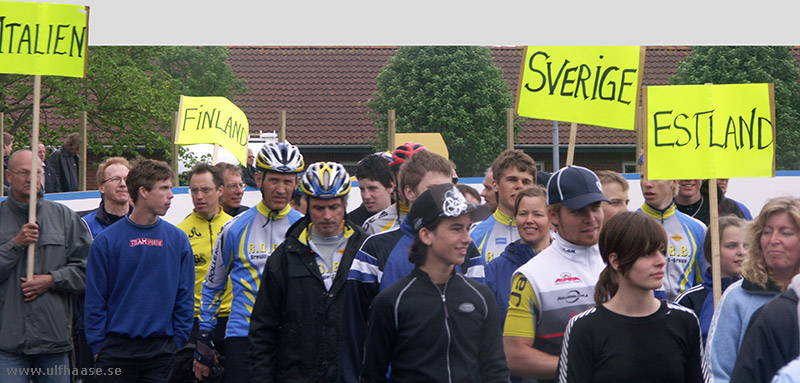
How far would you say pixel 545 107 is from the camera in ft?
26.0

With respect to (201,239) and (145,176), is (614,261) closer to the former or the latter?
(145,176)

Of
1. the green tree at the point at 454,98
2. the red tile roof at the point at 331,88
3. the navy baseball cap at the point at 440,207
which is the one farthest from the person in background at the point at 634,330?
the red tile roof at the point at 331,88

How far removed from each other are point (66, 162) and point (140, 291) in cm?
887

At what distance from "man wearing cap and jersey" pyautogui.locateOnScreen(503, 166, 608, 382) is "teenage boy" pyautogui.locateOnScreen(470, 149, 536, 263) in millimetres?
1789

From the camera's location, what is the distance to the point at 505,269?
5.50 m

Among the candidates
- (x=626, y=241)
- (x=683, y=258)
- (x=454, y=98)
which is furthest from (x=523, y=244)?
(x=454, y=98)

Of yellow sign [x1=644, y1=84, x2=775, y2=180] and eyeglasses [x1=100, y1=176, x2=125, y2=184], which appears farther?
eyeglasses [x1=100, y1=176, x2=125, y2=184]

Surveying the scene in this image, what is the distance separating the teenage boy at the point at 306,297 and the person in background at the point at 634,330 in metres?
1.70

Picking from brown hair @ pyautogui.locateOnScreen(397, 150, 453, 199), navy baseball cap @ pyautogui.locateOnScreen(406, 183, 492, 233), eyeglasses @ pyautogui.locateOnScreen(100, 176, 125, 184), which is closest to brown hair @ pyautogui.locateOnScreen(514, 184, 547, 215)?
brown hair @ pyautogui.locateOnScreen(397, 150, 453, 199)

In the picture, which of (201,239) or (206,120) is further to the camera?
(206,120)

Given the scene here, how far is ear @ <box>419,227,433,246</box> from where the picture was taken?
4.35m

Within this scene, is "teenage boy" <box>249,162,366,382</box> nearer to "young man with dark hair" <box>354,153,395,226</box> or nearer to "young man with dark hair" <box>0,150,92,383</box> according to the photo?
"young man with dark hair" <box>354,153,395,226</box>

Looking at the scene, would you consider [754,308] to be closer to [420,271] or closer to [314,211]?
[420,271]

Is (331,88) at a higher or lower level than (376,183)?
higher
